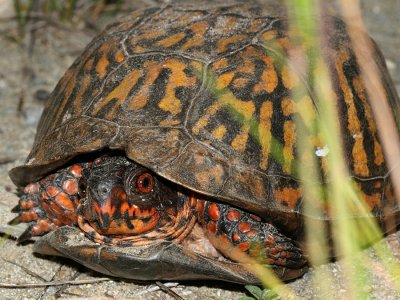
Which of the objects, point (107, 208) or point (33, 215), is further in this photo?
point (33, 215)

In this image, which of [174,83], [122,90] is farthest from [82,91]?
[174,83]

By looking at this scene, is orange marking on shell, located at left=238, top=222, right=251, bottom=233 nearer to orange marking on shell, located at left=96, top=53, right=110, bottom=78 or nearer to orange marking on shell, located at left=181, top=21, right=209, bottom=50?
orange marking on shell, located at left=181, top=21, right=209, bottom=50

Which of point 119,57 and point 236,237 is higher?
point 119,57

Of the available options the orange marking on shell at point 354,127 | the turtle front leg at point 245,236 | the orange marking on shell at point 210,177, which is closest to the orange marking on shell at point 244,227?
the turtle front leg at point 245,236

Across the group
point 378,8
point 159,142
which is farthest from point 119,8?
point 159,142

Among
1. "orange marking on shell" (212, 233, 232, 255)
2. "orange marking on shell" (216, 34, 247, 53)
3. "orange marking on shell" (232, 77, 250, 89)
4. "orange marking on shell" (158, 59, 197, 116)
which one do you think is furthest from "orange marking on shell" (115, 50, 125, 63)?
"orange marking on shell" (212, 233, 232, 255)

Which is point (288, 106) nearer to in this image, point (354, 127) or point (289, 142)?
point (289, 142)

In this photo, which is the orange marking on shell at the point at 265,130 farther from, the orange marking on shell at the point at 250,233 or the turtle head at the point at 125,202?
the turtle head at the point at 125,202
